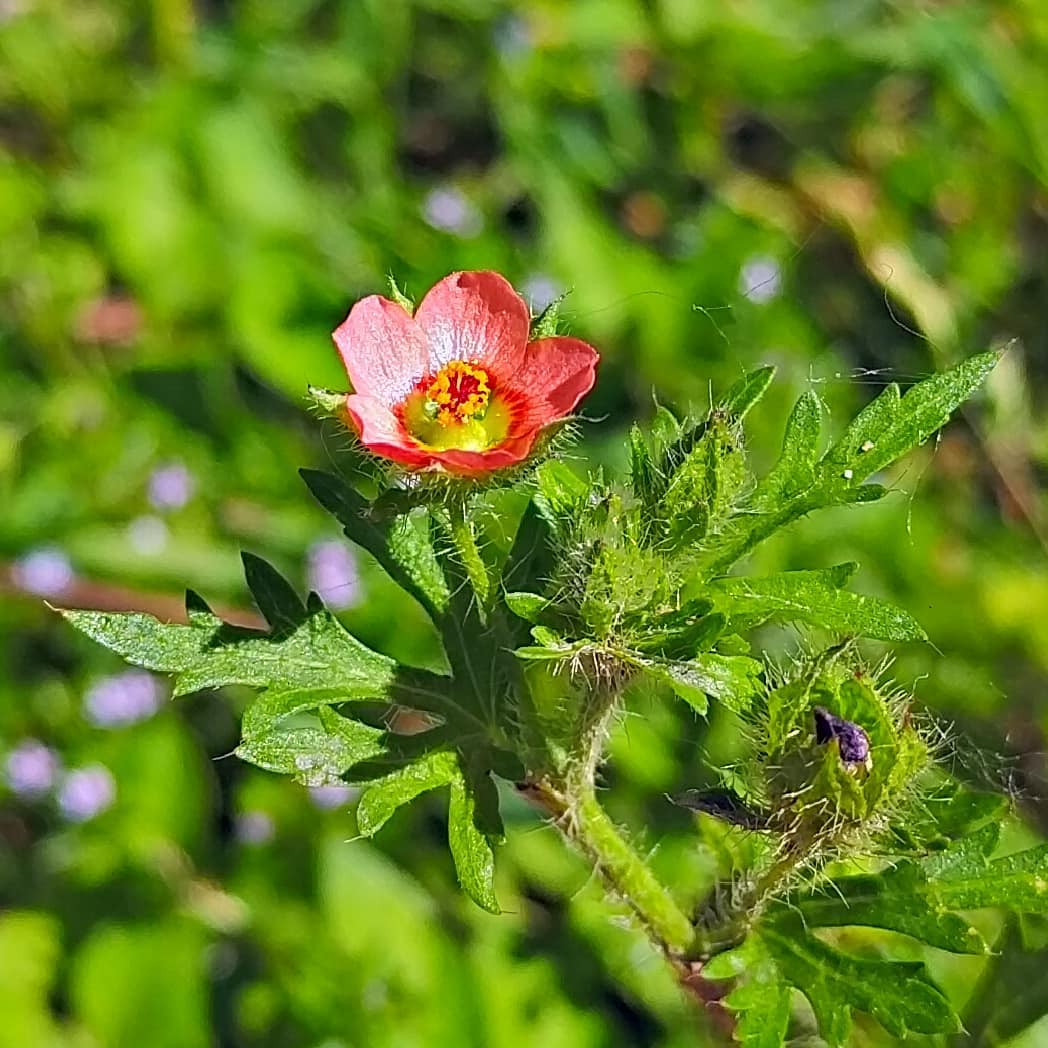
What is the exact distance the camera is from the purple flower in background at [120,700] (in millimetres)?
3260

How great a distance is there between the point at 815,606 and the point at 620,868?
412mm

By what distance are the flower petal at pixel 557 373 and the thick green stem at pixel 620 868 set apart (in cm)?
46

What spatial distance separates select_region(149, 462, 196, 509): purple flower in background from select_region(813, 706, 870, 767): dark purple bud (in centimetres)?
234

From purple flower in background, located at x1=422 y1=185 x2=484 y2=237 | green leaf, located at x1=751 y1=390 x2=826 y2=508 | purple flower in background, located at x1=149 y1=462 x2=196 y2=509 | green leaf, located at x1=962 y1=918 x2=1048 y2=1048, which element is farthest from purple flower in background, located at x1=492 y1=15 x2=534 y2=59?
green leaf, located at x1=962 y1=918 x2=1048 y2=1048

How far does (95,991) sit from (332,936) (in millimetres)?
544

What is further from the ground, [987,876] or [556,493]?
[556,493]

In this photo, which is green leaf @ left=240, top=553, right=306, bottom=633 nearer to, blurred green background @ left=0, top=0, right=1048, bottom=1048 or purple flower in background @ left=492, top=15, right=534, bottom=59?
blurred green background @ left=0, top=0, right=1048, bottom=1048

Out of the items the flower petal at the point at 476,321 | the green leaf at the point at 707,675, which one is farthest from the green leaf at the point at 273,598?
the green leaf at the point at 707,675

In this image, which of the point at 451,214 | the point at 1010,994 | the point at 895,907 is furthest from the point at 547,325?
the point at 451,214

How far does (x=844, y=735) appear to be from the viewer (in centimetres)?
141

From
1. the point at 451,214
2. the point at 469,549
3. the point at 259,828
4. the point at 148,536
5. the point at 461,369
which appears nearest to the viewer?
A: the point at 469,549

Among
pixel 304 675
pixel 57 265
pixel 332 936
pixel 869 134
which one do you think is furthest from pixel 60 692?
pixel 869 134

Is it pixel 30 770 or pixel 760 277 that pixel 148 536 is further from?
pixel 760 277

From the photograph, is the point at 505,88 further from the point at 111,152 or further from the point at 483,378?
the point at 483,378
